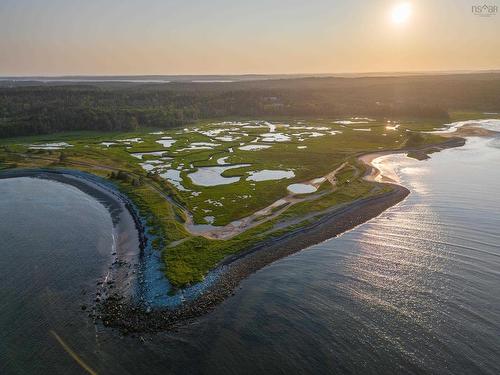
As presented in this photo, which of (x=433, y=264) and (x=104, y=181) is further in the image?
Answer: (x=104, y=181)

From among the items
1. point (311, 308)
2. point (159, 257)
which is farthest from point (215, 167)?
point (311, 308)

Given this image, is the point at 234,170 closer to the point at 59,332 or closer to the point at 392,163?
the point at 392,163

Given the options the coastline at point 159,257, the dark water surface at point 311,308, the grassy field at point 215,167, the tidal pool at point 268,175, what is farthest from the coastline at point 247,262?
the tidal pool at point 268,175

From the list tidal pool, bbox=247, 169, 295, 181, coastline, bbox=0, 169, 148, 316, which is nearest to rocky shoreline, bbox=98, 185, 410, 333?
coastline, bbox=0, 169, 148, 316

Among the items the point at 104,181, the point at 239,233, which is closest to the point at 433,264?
the point at 239,233

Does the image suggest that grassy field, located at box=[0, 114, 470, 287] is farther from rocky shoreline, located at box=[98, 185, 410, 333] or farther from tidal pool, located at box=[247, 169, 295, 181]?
rocky shoreline, located at box=[98, 185, 410, 333]

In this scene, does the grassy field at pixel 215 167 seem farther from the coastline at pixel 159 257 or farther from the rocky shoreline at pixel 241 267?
the rocky shoreline at pixel 241 267
